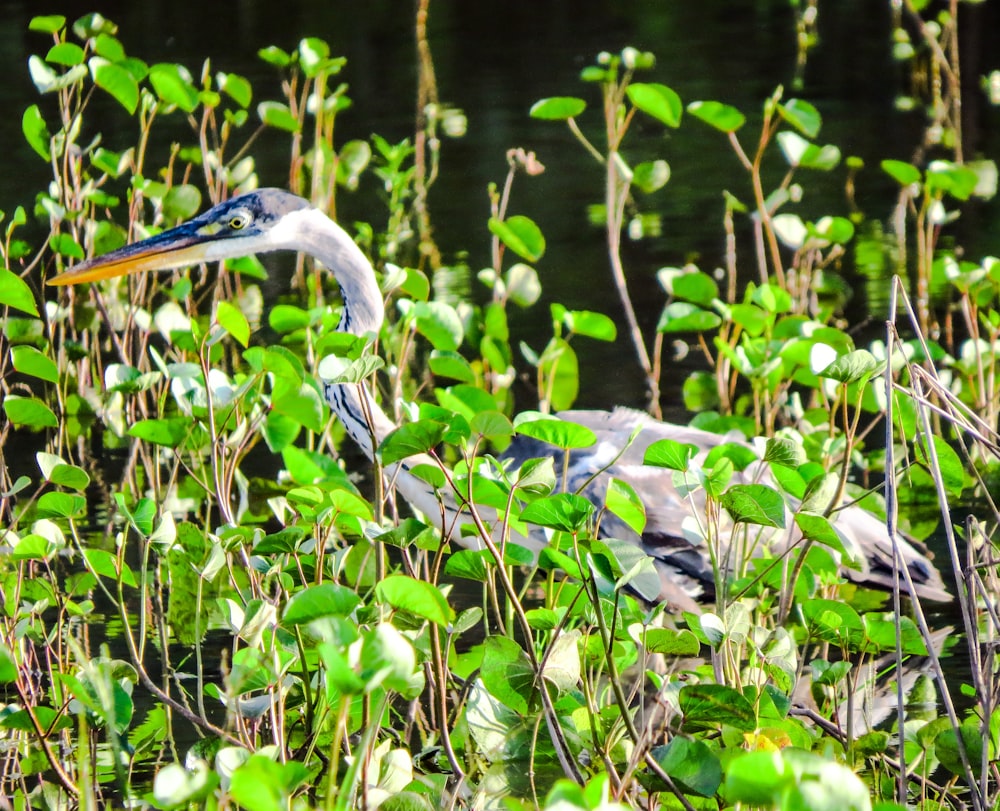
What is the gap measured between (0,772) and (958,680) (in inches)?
71.6

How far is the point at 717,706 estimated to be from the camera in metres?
1.92

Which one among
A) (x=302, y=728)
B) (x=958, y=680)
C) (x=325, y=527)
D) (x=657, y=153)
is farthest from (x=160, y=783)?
(x=657, y=153)

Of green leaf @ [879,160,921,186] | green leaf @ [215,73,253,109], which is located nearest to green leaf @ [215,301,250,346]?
green leaf @ [215,73,253,109]

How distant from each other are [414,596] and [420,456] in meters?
1.43

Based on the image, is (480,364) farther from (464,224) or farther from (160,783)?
(160,783)

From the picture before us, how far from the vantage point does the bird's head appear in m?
Answer: 3.27

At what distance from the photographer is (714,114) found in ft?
12.5

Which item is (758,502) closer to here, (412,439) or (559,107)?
(412,439)

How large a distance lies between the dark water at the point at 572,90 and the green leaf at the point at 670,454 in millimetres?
2448

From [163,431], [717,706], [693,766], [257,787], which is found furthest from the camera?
[163,431]

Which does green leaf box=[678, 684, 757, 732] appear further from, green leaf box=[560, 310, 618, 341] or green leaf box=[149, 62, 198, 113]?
green leaf box=[149, 62, 198, 113]

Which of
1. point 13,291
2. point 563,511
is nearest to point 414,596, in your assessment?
point 563,511

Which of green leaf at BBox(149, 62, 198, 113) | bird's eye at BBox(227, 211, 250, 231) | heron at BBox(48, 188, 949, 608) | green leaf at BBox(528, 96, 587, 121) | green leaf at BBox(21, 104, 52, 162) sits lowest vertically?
heron at BBox(48, 188, 949, 608)

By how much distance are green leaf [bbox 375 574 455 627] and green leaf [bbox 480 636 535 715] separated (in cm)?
24
